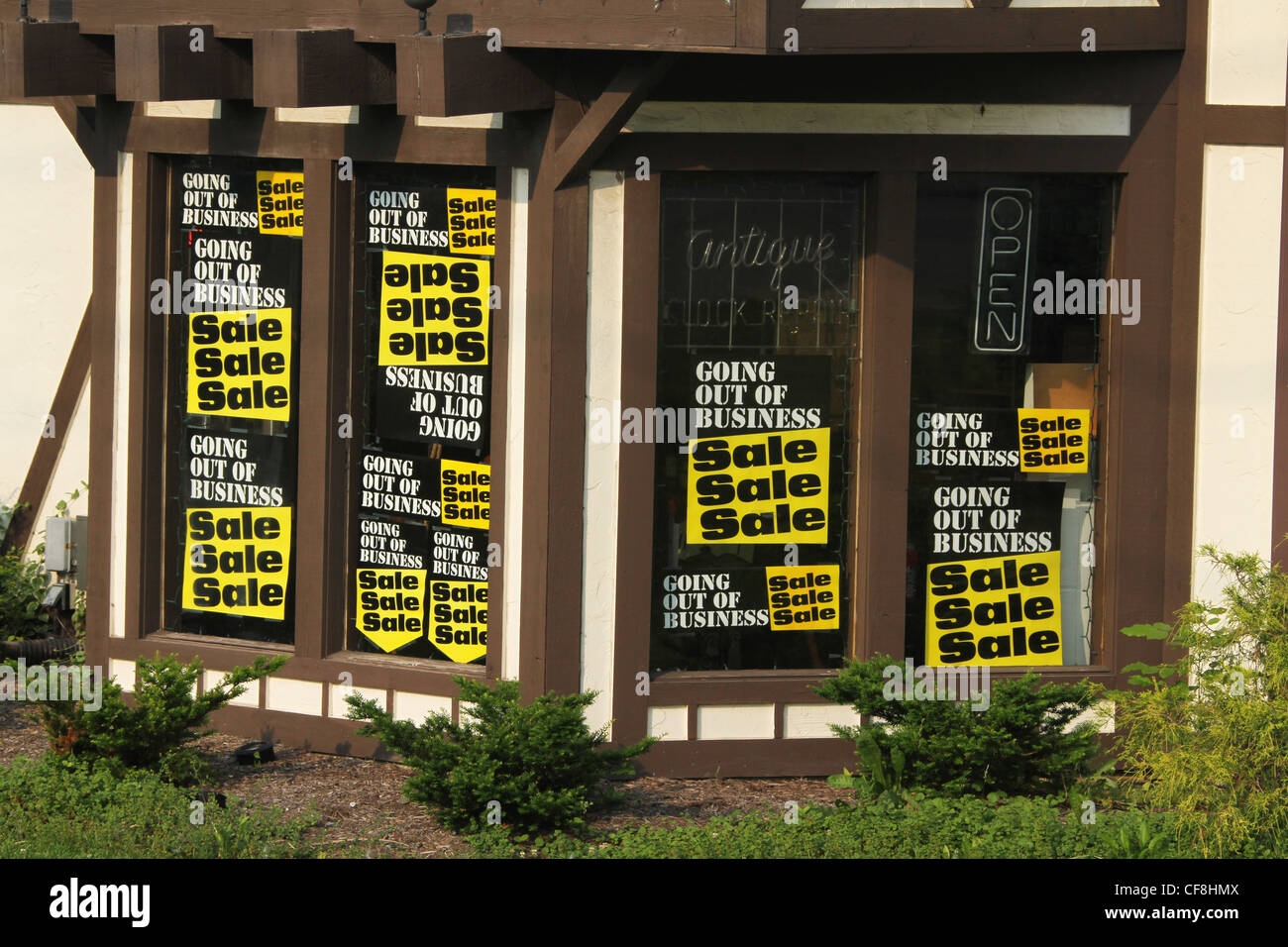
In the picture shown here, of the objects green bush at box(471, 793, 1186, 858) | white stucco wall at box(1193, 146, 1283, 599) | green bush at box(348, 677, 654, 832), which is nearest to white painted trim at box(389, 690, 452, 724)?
green bush at box(348, 677, 654, 832)

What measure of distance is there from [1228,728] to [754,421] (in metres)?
3.06

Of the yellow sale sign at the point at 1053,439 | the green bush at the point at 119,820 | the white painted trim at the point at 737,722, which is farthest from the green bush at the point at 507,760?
the yellow sale sign at the point at 1053,439

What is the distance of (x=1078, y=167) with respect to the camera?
364 inches

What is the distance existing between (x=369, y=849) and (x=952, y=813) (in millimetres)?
2701

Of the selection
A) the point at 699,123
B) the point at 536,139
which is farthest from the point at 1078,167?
the point at 536,139

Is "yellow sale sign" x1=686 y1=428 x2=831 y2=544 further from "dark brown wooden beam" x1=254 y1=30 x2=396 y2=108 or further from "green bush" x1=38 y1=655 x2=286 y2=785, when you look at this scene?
"dark brown wooden beam" x1=254 y1=30 x2=396 y2=108

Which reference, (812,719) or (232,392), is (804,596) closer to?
(812,719)

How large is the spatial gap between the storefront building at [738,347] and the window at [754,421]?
0.06 ft

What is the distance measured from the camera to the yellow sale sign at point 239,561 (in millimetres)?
9984

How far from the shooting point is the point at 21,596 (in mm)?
11484

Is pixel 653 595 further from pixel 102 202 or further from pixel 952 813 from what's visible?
pixel 102 202

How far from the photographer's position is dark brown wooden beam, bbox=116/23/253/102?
8.95m
